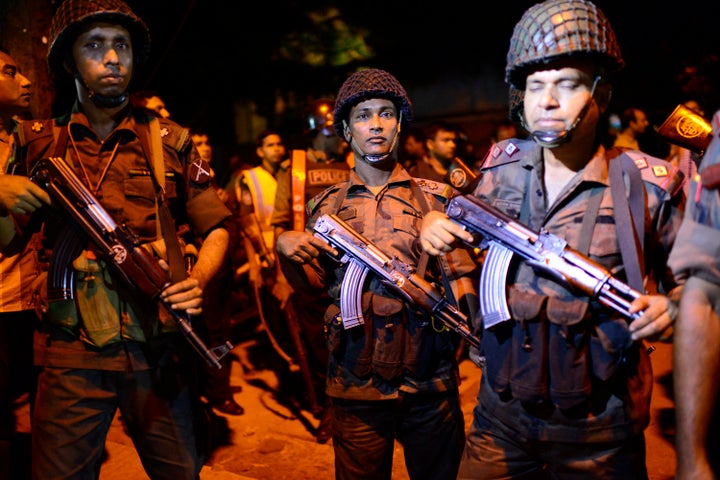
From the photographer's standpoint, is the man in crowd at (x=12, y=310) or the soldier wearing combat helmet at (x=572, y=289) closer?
the soldier wearing combat helmet at (x=572, y=289)

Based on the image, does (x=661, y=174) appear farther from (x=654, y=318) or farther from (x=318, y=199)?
(x=318, y=199)

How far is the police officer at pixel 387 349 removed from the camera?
9.15 ft

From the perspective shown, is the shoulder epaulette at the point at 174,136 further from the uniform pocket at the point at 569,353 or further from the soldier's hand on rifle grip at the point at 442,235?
the uniform pocket at the point at 569,353

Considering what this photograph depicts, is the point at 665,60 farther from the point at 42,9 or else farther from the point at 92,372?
the point at 92,372

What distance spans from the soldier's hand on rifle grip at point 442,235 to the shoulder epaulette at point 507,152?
301 millimetres

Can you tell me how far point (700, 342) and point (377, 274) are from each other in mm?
1521

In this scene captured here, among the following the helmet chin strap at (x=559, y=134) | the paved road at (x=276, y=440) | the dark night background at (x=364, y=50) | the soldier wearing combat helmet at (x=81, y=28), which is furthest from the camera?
the dark night background at (x=364, y=50)

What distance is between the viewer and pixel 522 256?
2.08 metres

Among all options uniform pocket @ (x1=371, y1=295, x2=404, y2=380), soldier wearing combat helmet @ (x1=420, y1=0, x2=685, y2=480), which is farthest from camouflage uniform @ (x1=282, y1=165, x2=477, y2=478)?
soldier wearing combat helmet @ (x1=420, y1=0, x2=685, y2=480)

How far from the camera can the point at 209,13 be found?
11234 mm

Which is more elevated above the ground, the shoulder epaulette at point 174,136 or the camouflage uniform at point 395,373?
the shoulder epaulette at point 174,136

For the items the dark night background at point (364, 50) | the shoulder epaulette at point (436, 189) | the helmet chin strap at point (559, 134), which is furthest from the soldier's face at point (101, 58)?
the dark night background at point (364, 50)

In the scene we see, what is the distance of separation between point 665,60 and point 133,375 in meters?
9.67

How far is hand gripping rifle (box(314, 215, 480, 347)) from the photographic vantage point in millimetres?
2730
